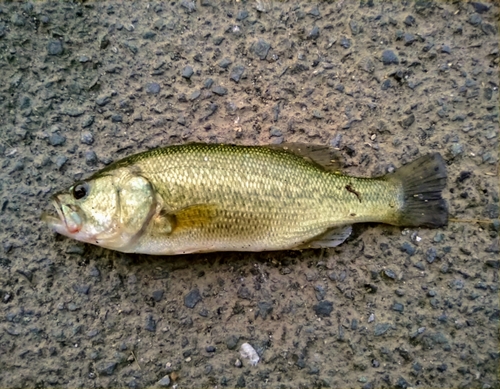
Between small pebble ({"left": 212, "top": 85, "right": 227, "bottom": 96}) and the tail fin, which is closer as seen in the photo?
the tail fin

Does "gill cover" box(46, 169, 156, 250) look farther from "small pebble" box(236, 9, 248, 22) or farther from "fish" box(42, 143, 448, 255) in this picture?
"small pebble" box(236, 9, 248, 22)

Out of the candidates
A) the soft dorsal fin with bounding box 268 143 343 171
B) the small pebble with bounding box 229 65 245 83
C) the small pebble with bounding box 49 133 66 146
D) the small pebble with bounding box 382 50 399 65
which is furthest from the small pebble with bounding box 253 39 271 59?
the small pebble with bounding box 49 133 66 146

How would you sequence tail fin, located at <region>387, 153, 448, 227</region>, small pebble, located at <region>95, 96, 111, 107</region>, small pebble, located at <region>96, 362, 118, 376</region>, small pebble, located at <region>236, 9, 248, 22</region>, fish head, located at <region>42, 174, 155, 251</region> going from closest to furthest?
fish head, located at <region>42, 174, 155, 251</region> < small pebble, located at <region>96, 362, 118, 376</region> < tail fin, located at <region>387, 153, 448, 227</region> < small pebble, located at <region>95, 96, 111, 107</region> < small pebble, located at <region>236, 9, 248, 22</region>

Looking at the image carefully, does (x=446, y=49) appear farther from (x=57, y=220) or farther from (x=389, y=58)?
(x=57, y=220)

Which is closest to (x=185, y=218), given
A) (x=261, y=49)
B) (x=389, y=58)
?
(x=261, y=49)

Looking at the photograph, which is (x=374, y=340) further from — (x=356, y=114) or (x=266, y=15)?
(x=266, y=15)

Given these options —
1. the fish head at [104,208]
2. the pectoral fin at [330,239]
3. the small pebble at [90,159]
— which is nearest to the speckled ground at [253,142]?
the small pebble at [90,159]
